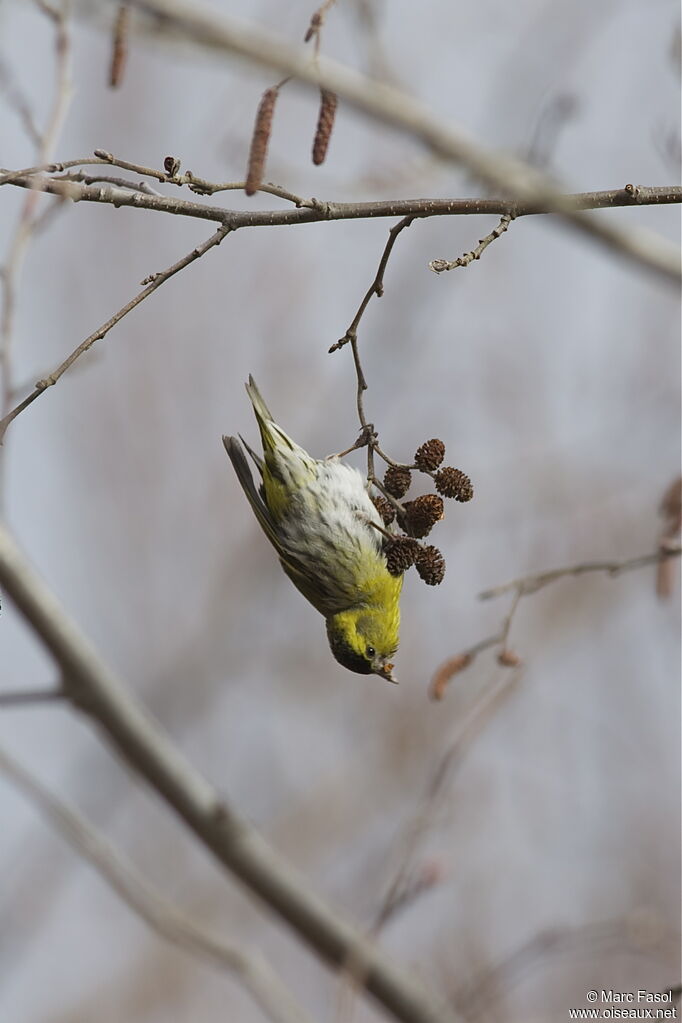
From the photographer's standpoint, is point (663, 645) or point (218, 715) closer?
point (663, 645)

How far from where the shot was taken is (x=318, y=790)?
7855 mm

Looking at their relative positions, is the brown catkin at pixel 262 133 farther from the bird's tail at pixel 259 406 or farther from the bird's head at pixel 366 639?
the bird's head at pixel 366 639

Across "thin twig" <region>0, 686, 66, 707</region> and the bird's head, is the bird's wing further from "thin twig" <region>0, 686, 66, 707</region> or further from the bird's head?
"thin twig" <region>0, 686, 66, 707</region>

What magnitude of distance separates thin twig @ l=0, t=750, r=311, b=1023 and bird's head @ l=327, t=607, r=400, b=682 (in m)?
1.02

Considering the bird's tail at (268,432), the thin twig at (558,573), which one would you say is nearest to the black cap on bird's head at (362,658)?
the bird's tail at (268,432)

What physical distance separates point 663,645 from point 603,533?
0.94m

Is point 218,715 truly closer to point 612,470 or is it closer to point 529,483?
point 529,483

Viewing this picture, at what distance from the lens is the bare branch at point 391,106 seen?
592cm

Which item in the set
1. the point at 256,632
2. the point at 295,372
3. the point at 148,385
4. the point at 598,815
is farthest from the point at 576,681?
the point at 148,385

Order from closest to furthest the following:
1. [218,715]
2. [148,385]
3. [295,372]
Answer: [218,715], [295,372], [148,385]

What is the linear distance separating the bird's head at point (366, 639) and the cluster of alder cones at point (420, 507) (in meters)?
0.84

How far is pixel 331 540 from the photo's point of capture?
417 centimetres
